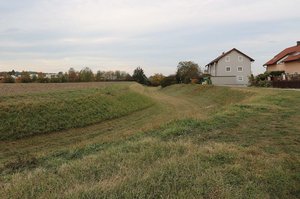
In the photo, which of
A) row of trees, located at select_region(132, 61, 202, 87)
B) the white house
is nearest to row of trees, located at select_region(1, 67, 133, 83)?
row of trees, located at select_region(132, 61, 202, 87)

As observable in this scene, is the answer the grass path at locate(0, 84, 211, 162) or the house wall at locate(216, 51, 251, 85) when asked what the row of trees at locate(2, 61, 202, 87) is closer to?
the house wall at locate(216, 51, 251, 85)

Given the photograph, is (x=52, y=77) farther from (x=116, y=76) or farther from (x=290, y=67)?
(x=290, y=67)

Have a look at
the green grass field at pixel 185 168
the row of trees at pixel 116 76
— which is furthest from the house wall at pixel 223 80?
the green grass field at pixel 185 168

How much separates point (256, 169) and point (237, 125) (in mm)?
5470

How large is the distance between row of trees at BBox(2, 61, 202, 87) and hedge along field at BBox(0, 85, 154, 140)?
37.7 meters

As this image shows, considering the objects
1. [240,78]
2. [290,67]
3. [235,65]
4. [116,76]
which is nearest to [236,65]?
[235,65]

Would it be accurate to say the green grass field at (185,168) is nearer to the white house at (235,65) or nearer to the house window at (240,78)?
the house window at (240,78)

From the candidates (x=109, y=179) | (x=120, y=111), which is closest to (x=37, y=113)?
(x=120, y=111)

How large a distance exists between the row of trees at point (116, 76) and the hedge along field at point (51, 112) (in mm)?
37742

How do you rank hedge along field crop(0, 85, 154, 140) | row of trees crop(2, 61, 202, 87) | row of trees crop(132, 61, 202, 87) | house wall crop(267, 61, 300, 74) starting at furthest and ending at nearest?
A: row of trees crop(132, 61, 202, 87) < row of trees crop(2, 61, 202, 87) < house wall crop(267, 61, 300, 74) < hedge along field crop(0, 85, 154, 140)

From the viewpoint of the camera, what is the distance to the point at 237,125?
11.3m

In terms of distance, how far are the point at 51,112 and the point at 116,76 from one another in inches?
3362

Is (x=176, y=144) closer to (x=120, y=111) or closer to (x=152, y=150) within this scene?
(x=152, y=150)

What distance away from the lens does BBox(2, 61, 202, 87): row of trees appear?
203ft
